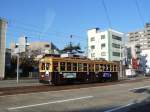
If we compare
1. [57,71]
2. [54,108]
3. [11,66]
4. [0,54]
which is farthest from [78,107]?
[11,66]

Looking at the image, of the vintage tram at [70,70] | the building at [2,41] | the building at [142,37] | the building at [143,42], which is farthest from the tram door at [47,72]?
the building at [142,37]

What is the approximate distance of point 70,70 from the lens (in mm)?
32875

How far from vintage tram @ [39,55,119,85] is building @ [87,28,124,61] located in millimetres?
62837

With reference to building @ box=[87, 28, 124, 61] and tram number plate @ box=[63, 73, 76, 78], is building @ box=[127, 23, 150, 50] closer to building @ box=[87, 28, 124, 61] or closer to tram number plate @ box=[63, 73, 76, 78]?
building @ box=[87, 28, 124, 61]

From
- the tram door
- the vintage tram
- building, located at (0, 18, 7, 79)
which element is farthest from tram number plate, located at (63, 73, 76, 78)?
building, located at (0, 18, 7, 79)

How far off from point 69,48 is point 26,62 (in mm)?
22048

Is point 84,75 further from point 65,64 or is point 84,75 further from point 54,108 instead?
point 54,108

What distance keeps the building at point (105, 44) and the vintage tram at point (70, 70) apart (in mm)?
62837

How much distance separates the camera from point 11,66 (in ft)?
242

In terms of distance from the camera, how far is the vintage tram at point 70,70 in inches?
1233

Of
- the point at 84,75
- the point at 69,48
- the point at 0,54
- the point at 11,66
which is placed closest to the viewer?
the point at 84,75

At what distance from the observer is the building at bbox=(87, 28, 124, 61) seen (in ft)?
334

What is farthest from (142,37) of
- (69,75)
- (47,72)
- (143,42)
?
(47,72)

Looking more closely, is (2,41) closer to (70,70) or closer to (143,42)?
(70,70)
